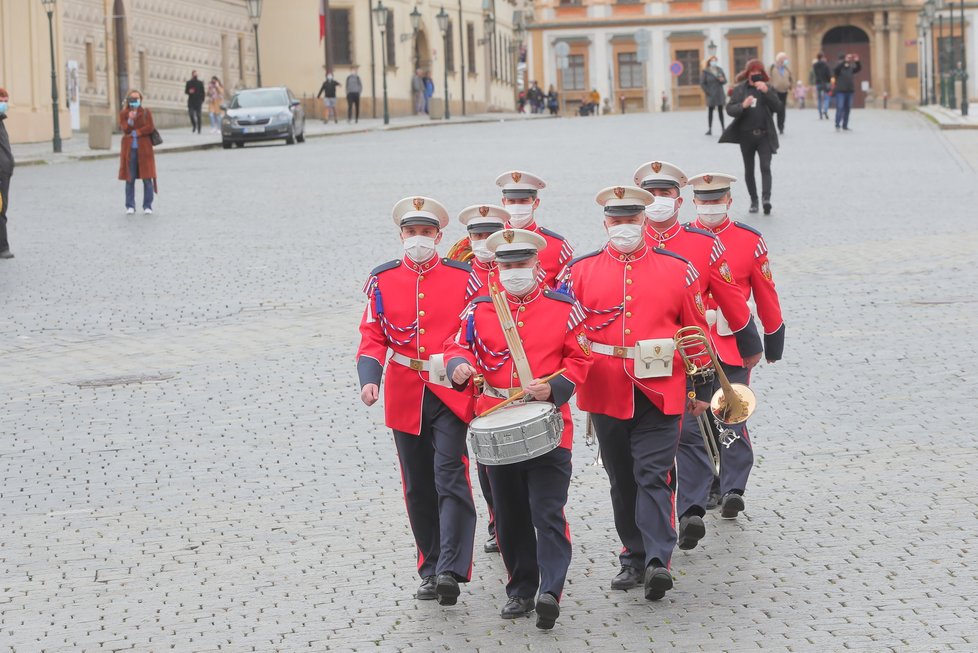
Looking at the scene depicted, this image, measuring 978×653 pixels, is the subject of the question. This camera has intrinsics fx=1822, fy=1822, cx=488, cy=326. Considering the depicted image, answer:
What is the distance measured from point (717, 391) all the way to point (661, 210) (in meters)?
0.88

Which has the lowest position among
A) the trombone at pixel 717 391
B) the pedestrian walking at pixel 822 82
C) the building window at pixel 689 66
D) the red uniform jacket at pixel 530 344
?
the trombone at pixel 717 391

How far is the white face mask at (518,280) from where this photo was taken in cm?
718

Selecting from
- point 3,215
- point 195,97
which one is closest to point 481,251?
point 3,215

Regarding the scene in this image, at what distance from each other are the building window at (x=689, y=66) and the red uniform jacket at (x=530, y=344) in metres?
90.7

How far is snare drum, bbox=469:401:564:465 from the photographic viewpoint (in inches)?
268

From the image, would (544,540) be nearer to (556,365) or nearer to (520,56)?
(556,365)

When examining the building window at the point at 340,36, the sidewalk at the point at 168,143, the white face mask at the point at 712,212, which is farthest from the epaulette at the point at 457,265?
the building window at the point at 340,36

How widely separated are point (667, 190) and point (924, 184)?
701 inches

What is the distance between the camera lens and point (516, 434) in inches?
268

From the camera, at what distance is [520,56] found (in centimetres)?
9912

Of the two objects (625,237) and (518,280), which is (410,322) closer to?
(518,280)

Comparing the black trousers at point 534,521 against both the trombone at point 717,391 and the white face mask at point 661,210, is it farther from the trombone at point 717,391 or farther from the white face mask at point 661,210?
the white face mask at point 661,210

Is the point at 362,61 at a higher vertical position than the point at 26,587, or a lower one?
higher

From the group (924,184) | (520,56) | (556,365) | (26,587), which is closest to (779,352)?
(556,365)
